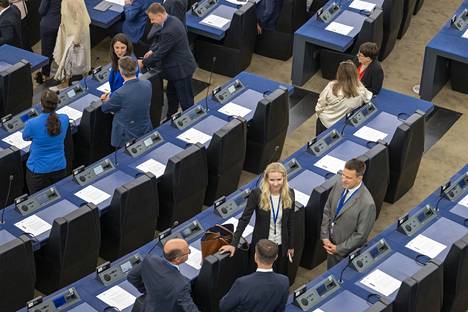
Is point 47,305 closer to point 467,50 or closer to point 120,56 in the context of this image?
point 120,56

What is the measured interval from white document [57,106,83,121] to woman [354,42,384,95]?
2548 mm

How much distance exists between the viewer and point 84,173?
891 centimetres

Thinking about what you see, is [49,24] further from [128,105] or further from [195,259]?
[195,259]

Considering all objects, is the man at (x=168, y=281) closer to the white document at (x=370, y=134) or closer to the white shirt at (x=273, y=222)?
the white shirt at (x=273, y=222)

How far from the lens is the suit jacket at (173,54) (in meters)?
10.2

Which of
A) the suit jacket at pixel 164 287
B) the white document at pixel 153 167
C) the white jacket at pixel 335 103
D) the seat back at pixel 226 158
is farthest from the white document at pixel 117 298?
the white jacket at pixel 335 103

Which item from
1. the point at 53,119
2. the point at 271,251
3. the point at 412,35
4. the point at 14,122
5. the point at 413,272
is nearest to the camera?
the point at 271,251

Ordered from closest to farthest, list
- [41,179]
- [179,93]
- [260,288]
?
[260,288] < [41,179] < [179,93]

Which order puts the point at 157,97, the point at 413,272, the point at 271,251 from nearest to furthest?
the point at 271,251
the point at 413,272
the point at 157,97

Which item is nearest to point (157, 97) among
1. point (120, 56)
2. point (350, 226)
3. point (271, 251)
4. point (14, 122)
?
point (120, 56)

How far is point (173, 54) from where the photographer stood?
10344 mm

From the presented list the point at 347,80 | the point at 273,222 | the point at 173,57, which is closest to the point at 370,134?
the point at 347,80

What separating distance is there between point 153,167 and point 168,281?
7.38 feet

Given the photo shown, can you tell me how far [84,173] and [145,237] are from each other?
0.72 m
